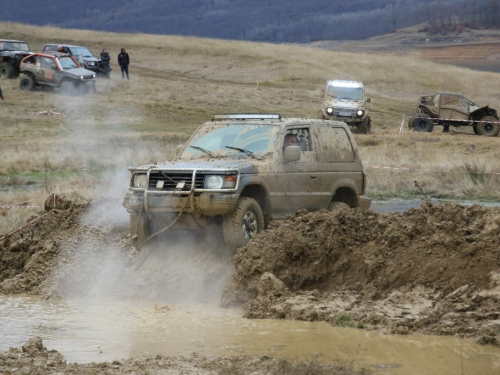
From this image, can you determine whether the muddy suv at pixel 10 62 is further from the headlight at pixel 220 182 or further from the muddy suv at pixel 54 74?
the headlight at pixel 220 182

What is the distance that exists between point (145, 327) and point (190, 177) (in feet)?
7.31

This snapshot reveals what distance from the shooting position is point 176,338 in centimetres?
915

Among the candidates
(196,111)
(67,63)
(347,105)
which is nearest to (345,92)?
(347,105)

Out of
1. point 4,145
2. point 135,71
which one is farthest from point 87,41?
point 4,145

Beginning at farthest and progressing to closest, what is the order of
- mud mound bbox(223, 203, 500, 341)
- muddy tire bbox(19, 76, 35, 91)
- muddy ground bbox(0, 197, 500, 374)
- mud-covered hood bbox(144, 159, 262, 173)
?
muddy tire bbox(19, 76, 35, 91)
mud-covered hood bbox(144, 159, 262, 173)
mud mound bbox(223, 203, 500, 341)
muddy ground bbox(0, 197, 500, 374)

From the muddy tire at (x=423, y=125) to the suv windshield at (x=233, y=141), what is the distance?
81.3ft

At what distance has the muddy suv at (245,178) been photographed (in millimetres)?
11156

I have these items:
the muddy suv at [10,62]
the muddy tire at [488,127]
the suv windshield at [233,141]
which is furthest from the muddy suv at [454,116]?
the suv windshield at [233,141]

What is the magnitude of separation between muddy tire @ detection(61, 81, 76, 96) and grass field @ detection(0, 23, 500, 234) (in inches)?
22.7

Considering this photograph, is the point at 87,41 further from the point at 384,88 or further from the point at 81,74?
the point at 81,74

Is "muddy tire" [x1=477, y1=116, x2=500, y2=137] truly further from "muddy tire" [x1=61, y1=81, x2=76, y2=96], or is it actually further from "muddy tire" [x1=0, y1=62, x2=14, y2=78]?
"muddy tire" [x1=0, y1=62, x2=14, y2=78]

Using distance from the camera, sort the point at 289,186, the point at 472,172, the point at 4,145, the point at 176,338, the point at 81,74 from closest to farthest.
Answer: the point at 176,338
the point at 289,186
the point at 472,172
the point at 4,145
the point at 81,74

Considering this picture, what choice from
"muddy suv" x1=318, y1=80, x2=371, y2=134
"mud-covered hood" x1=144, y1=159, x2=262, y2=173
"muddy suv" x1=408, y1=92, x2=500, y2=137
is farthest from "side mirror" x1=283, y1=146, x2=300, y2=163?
"muddy suv" x1=408, y1=92, x2=500, y2=137

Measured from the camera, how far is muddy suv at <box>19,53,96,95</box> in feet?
133
